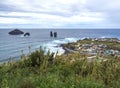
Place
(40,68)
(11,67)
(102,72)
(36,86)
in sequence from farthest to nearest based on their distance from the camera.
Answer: (11,67) < (40,68) < (102,72) < (36,86)

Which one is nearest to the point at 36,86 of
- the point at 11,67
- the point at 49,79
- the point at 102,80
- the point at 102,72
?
the point at 49,79

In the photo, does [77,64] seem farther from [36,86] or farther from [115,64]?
[36,86]

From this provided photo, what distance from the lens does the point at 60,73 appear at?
8.68 m

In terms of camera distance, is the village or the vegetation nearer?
the vegetation

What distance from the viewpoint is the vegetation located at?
6.90m

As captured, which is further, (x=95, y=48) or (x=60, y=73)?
(x=95, y=48)

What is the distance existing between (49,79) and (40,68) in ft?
7.10

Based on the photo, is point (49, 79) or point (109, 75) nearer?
point (49, 79)

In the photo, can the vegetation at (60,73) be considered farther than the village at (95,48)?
No

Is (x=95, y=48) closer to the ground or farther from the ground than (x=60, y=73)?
closer to the ground

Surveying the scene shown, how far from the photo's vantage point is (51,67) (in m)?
9.64

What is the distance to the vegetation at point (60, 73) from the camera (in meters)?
6.90

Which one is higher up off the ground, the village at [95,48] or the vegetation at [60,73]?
the vegetation at [60,73]

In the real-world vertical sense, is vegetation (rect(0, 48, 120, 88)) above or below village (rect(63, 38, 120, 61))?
above
